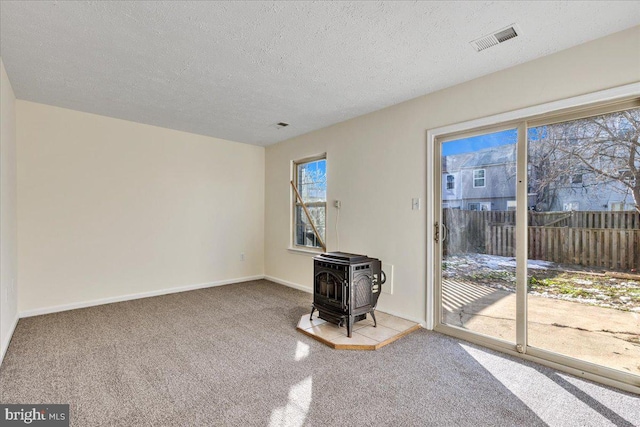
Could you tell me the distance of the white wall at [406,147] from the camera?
232 cm

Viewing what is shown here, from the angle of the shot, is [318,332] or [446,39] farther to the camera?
[318,332]

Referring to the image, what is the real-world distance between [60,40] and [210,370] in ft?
8.96

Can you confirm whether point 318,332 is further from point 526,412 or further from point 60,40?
point 60,40

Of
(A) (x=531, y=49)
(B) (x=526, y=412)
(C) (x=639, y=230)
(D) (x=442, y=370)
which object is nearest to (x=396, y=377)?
(D) (x=442, y=370)

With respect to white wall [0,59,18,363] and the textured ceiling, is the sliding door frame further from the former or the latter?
white wall [0,59,18,363]

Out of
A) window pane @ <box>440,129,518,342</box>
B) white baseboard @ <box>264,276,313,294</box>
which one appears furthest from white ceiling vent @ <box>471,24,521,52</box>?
white baseboard @ <box>264,276,313,294</box>

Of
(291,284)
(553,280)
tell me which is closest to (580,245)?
(553,280)

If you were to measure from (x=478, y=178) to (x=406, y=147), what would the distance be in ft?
2.76

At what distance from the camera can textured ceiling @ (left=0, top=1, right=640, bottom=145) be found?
77.7 inches

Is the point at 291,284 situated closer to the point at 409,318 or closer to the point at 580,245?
the point at 409,318

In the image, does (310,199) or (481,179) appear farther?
(310,199)

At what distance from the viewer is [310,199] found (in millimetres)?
4961

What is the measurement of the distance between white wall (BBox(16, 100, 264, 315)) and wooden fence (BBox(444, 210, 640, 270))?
3.76 meters

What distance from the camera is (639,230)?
2172 mm
